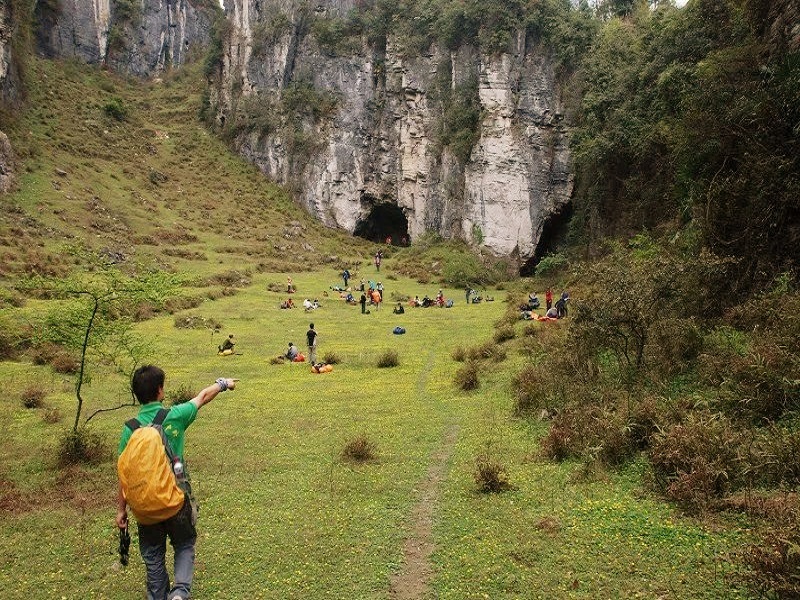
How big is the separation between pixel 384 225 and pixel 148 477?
63.2 metres

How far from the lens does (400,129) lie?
204 feet

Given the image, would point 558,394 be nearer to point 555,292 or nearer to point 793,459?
point 793,459

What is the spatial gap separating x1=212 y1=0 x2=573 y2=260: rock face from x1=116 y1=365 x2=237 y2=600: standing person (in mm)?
48502

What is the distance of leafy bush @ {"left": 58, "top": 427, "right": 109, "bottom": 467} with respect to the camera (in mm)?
10852

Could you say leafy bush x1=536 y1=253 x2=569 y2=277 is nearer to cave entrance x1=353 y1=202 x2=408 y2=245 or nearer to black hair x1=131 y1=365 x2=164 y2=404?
cave entrance x1=353 y1=202 x2=408 y2=245

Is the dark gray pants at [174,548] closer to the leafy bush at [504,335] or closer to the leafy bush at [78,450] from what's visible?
the leafy bush at [78,450]

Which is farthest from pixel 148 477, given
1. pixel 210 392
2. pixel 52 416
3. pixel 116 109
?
pixel 116 109

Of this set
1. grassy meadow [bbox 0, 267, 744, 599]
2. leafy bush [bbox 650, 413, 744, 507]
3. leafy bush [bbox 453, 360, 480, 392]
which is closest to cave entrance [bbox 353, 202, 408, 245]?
leafy bush [bbox 453, 360, 480, 392]

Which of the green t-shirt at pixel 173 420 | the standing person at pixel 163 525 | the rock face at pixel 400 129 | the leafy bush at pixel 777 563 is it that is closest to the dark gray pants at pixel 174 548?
the standing person at pixel 163 525

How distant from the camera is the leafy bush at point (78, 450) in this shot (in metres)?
10.9

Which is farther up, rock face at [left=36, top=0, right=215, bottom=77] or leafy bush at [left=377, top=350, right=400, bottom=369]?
rock face at [left=36, top=0, right=215, bottom=77]

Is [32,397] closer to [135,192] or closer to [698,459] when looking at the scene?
[698,459]

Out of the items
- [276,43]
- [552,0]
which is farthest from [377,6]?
[552,0]

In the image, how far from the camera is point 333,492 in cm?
933
